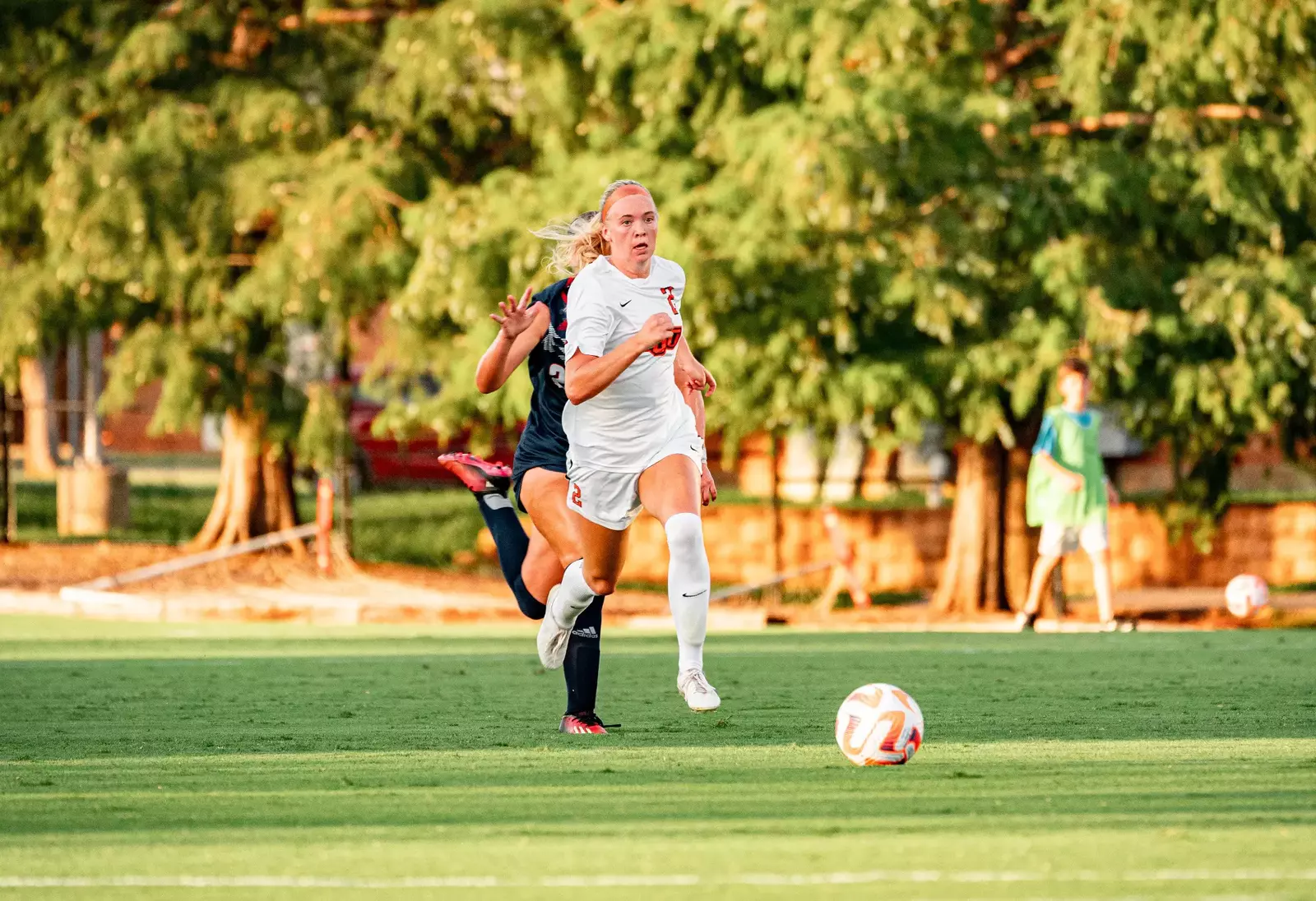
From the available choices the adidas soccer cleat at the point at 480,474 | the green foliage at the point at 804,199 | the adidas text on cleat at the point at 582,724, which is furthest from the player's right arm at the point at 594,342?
the green foliage at the point at 804,199

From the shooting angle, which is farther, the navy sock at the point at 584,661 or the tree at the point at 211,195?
the tree at the point at 211,195

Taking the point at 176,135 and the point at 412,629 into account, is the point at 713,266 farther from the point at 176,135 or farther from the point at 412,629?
the point at 176,135

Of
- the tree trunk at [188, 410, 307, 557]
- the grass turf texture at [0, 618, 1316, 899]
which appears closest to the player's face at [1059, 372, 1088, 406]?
the grass turf texture at [0, 618, 1316, 899]

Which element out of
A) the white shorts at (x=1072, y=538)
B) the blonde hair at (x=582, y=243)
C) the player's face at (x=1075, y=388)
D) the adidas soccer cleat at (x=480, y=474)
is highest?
the blonde hair at (x=582, y=243)

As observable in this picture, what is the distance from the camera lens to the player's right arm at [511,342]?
8.29 meters

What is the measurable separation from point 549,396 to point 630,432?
0.91m

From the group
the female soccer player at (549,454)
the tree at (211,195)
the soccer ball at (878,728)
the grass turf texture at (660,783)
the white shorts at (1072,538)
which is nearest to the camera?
the grass turf texture at (660,783)

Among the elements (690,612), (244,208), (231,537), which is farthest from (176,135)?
(690,612)

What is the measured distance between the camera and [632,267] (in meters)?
7.96

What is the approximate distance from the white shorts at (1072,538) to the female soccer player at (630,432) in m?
6.76

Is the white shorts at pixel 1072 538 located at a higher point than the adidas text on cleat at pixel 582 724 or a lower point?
higher

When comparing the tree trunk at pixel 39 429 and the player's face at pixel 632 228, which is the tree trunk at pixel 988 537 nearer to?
the player's face at pixel 632 228

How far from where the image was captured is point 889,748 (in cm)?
685

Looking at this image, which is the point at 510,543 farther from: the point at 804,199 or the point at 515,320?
the point at 804,199
